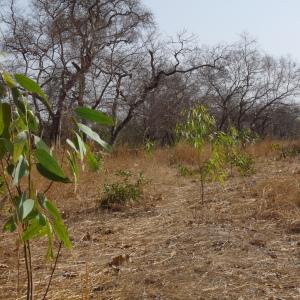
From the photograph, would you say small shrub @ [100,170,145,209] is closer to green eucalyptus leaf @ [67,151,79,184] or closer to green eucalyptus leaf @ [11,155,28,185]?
green eucalyptus leaf @ [67,151,79,184]

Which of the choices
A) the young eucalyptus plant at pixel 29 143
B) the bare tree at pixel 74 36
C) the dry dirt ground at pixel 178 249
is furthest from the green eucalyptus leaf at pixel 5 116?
the bare tree at pixel 74 36

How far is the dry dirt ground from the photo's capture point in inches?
93.1

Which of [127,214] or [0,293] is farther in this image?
[127,214]

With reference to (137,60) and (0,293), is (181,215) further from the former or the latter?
(137,60)

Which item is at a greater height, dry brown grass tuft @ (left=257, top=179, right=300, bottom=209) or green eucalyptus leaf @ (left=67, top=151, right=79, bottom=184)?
green eucalyptus leaf @ (left=67, top=151, right=79, bottom=184)

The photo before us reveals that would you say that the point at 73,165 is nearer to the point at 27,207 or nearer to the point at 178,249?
the point at 27,207

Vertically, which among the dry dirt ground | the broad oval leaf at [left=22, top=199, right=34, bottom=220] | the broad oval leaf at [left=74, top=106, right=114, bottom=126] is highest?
the broad oval leaf at [left=74, top=106, right=114, bottom=126]

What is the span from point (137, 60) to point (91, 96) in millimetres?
2513

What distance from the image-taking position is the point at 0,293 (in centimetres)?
223

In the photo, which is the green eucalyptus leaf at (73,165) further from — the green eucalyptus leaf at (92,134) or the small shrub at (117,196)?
the small shrub at (117,196)

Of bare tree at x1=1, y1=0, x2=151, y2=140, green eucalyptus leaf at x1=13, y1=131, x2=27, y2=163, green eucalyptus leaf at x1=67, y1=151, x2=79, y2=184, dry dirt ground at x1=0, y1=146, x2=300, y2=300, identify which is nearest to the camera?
green eucalyptus leaf at x1=13, y1=131, x2=27, y2=163

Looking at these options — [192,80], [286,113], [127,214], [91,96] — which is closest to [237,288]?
[127,214]

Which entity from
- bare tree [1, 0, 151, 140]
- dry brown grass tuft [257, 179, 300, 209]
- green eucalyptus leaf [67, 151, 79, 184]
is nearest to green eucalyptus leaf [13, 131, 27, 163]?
green eucalyptus leaf [67, 151, 79, 184]

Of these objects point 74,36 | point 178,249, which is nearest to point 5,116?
point 178,249
